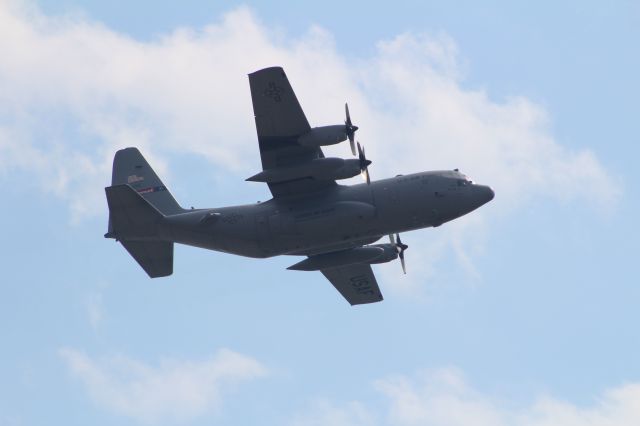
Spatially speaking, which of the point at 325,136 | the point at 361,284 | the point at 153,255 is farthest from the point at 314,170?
the point at 361,284

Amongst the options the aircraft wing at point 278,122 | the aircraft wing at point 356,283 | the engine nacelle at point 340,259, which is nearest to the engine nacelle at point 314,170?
the aircraft wing at point 278,122

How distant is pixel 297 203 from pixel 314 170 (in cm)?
178

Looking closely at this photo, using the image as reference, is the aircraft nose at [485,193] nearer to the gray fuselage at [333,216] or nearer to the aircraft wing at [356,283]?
the gray fuselage at [333,216]

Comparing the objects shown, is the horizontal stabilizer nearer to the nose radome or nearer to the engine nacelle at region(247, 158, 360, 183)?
the engine nacelle at region(247, 158, 360, 183)

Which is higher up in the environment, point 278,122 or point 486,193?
point 278,122

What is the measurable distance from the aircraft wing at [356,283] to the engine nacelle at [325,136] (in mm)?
8489

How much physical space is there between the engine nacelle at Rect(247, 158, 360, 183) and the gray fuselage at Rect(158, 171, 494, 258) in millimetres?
1047

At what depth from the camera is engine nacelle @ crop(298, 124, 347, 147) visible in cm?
4175

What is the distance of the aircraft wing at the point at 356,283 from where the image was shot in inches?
1933

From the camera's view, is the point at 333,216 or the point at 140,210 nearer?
the point at 333,216

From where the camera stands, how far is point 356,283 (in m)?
49.6

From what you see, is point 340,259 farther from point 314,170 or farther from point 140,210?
point 140,210

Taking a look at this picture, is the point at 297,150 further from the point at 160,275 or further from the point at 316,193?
the point at 160,275

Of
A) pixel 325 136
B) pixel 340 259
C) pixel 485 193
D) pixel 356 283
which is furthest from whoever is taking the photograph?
pixel 356 283
